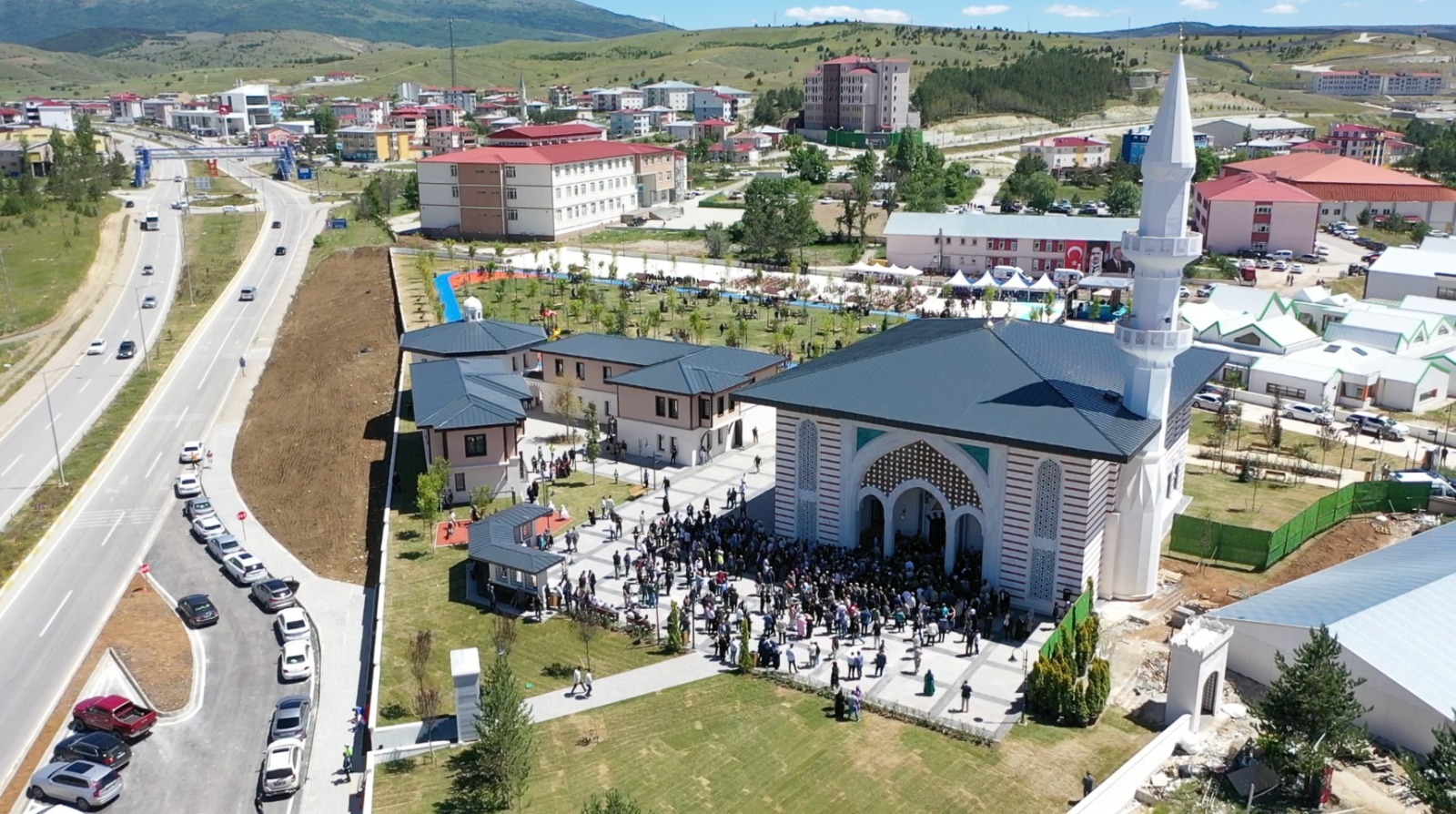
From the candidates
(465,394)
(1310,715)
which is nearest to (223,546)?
(465,394)

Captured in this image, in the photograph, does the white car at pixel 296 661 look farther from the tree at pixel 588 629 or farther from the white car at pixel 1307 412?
the white car at pixel 1307 412

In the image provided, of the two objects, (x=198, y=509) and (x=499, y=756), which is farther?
(x=198, y=509)

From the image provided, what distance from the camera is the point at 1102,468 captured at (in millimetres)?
32312

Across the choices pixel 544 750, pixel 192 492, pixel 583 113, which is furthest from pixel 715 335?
pixel 583 113

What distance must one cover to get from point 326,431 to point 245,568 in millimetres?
15162

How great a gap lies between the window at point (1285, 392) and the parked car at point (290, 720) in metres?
48.2

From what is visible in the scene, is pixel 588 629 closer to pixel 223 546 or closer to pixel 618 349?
pixel 223 546

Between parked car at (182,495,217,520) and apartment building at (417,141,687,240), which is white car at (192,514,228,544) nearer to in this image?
parked car at (182,495,217,520)

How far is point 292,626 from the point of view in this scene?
33250 millimetres

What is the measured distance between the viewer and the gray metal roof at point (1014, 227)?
277 ft

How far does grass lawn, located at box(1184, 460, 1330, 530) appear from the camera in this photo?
4138 centimetres

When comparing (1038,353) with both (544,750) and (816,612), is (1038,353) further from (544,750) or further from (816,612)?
(544,750)

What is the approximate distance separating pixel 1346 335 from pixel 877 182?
72.1m

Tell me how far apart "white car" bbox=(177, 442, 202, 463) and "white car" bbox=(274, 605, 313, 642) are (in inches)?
734
